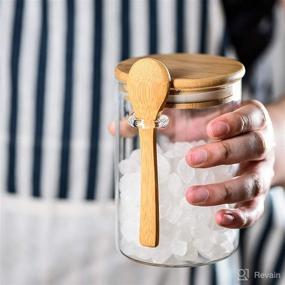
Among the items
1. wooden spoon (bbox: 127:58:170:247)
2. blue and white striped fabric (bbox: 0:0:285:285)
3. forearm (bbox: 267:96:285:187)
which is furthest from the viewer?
blue and white striped fabric (bbox: 0:0:285:285)

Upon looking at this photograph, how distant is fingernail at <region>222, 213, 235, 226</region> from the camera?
0.60 m

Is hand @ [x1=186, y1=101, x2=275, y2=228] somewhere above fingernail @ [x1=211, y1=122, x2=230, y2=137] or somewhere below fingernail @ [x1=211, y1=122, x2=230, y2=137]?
below

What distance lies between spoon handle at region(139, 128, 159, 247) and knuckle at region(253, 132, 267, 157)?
0.12 metres

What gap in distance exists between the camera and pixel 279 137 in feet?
2.65

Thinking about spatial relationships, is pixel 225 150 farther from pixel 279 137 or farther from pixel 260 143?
pixel 279 137

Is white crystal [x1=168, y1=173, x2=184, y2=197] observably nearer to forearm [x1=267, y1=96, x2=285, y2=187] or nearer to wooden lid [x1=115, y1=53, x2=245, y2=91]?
wooden lid [x1=115, y1=53, x2=245, y2=91]

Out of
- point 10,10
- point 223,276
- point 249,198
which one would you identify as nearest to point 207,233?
point 249,198

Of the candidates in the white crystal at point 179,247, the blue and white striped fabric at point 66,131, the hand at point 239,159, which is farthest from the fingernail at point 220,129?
the blue and white striped fabric at point 66,131

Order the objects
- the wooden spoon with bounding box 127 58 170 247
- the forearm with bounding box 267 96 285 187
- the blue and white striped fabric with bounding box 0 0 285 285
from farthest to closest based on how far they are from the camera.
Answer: the blue and white striped fabric with bounding box 0 0 285 285, the forearm with bounding box 267 96 285 187, the wooden spoon with bounding box 127 58 170 247

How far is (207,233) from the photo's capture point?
2.02ft

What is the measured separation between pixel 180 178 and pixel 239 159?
0.06 metres

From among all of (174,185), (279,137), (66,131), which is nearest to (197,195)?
(174,185)

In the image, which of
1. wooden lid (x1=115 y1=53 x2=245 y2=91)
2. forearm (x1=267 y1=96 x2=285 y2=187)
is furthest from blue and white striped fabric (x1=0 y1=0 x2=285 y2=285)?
wooden lid (x1=115 y1=53 x2=245 y2=91)

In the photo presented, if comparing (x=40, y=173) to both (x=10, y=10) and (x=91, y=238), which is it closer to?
(x=91, y=238)
